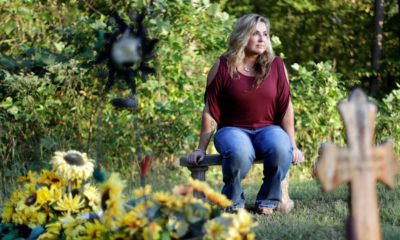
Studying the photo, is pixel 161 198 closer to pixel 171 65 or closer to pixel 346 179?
pixel 346 179

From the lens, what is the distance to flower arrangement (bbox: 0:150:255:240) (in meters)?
2.67

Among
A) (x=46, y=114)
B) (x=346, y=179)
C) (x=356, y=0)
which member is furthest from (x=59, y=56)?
(x=356, y=0)

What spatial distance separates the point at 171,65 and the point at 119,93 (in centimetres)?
58

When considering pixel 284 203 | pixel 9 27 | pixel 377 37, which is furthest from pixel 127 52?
pixel 377 37

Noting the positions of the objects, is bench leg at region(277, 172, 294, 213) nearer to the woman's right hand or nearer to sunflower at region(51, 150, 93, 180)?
the woman's right hand

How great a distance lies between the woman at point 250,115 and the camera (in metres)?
4.25

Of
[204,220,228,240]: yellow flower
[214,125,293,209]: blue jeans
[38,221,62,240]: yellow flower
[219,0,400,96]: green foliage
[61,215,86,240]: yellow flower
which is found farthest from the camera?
[219,0,400,96]: green foliage

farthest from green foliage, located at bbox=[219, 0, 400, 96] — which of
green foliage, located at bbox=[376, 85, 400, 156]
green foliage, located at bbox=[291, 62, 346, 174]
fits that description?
green foliage, located at bbox=[291, 62, 346, 174]

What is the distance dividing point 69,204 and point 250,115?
1479mm

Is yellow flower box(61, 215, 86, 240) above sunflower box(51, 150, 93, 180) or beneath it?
beneath

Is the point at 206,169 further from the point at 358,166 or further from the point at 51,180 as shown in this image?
the point at 358,166

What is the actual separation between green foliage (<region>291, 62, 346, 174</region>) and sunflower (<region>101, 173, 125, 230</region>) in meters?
4.34

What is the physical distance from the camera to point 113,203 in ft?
9.15

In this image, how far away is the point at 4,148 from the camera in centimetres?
634
